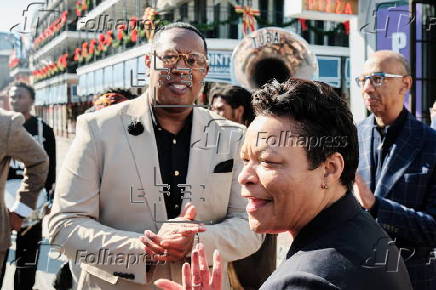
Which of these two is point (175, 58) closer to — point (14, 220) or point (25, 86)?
point (14, 220)

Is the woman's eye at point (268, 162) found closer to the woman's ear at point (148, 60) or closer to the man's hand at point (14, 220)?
the woman's ear at point (148, 60)

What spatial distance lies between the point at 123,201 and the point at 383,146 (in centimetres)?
123

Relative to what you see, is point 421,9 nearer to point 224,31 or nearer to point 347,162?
point 347,162

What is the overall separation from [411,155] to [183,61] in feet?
3.56

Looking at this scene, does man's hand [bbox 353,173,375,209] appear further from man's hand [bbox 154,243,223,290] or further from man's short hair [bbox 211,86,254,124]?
man's short hair [bbox 211,86,254,124]

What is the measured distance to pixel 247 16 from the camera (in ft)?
57.1

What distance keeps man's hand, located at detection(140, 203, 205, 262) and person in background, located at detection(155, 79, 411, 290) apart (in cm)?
59

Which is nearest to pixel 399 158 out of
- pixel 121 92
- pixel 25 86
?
pixel 121 92

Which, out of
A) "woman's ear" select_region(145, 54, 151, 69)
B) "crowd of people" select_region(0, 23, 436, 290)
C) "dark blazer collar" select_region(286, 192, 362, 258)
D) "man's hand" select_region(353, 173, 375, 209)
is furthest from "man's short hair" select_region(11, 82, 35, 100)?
"dark blazer collar" select_region(286, 192, 362, 258)

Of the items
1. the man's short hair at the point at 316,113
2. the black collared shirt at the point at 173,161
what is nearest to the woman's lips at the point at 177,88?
the black collared shirt at the point at 173,161

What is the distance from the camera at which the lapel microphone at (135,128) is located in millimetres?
2227

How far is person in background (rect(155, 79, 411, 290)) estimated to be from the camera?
129cm

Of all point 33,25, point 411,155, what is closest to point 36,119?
point 33,25

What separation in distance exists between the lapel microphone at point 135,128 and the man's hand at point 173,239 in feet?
1.16
